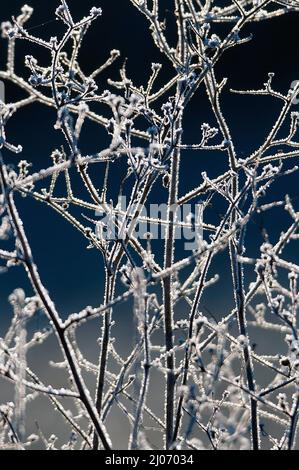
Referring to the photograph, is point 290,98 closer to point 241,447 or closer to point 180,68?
point 180,68

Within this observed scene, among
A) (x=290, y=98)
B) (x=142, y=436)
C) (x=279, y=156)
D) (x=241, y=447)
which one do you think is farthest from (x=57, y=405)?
(x=290, y=98)

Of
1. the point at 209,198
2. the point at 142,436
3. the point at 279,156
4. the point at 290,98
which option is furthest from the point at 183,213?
the point at 142,436

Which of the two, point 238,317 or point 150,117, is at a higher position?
point 150,117

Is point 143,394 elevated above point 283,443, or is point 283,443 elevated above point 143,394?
point 143,394

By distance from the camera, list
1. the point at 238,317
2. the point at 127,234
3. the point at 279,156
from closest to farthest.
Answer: the point at 127,234 → the point at 238,317 → the point at 279,156

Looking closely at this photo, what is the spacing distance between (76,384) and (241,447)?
70 cm

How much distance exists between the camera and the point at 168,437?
3.23 metres

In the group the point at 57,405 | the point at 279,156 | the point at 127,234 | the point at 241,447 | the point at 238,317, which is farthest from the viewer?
the point at 279,156

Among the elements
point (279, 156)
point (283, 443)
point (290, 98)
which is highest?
point (290, 98)

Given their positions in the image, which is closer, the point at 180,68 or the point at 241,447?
the point at 241,447

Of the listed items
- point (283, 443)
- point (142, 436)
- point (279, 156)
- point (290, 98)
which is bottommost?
point (283, 443)

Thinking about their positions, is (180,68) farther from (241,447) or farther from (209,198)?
(241,447)

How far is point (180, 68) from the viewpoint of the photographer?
3.51 meters

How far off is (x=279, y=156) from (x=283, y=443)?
1721 mm
